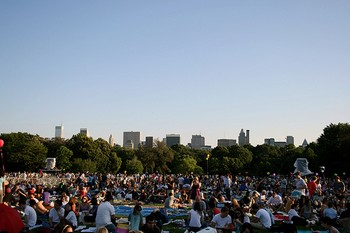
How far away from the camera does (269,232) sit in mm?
12469

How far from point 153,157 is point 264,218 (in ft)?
211

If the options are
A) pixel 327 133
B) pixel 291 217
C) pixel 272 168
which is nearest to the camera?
pixel 291 217

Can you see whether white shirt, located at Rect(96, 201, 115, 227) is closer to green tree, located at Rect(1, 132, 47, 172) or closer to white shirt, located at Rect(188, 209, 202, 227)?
white shirt, located at Rect(188, 209, 202, 227)

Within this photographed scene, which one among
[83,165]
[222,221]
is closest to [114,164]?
[83,165]

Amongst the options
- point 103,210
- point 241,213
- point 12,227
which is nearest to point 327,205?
point 241,213

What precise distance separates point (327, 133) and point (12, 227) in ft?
189

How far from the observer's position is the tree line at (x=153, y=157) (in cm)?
5641

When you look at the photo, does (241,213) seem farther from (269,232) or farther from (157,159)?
(157,159)

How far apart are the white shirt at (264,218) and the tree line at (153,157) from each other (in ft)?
140

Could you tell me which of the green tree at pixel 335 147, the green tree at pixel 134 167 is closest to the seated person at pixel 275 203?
the green tree at pixel 335 147

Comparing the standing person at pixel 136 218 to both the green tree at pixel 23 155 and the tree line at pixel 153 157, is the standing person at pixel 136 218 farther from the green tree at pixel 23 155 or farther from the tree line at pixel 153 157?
the green tree at pixel 23 155

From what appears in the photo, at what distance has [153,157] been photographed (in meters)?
76.1

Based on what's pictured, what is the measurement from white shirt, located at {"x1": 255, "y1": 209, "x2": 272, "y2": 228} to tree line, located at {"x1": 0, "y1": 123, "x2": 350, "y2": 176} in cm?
4269

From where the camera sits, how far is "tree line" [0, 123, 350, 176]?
2221 inches
